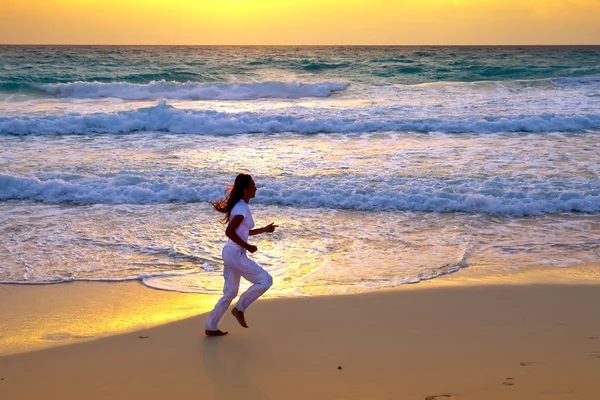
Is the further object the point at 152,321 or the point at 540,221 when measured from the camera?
the point at 540,221

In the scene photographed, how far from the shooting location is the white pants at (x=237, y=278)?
17.2ft

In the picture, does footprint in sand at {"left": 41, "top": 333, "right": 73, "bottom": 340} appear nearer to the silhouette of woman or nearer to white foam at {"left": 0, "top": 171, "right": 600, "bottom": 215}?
the silhouette of woman

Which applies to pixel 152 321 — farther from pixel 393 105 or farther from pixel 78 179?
pixel 393 105

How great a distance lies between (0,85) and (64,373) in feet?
Answer: 99.3

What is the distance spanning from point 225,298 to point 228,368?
0.73m

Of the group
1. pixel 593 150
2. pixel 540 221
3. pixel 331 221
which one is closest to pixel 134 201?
pixel 331 221

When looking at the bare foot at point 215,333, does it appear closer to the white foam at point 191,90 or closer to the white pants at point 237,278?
the white pants at point 237,278

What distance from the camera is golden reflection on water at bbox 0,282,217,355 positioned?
543 cm

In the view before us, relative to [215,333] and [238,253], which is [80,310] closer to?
[215,333]

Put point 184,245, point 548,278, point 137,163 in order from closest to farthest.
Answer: point 548,278 < point 184,245 < point 137,163

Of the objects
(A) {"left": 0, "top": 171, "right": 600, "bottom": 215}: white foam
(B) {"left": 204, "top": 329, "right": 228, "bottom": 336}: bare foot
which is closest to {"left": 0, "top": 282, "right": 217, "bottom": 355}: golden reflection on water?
(B) {"left": 204, "top": 329, "right": 228, "bottom": 336}: bare foot

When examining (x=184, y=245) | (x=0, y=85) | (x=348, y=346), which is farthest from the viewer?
(x=0, y=85)

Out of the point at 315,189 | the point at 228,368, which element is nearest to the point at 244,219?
the point at 228,368

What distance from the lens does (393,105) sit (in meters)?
24.0
